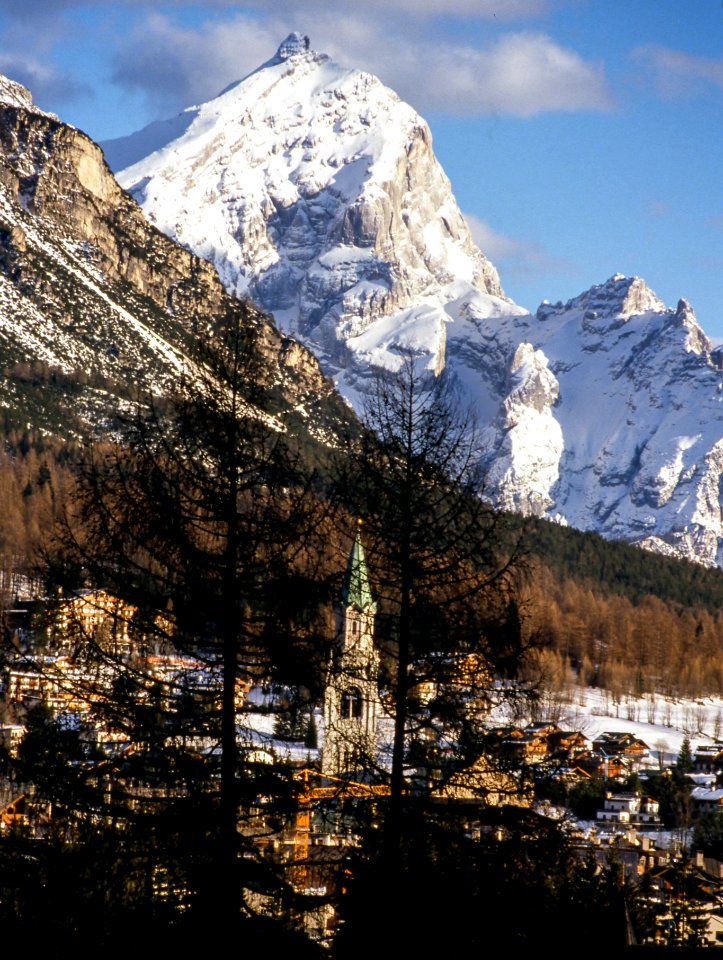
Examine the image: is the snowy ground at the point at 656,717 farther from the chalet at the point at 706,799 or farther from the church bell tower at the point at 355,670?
the church bell tower at the point at 355,670

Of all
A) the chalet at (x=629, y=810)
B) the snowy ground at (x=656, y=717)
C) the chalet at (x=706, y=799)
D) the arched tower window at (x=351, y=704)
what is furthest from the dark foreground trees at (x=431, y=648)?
the snowy ground at (x=656, y=717)

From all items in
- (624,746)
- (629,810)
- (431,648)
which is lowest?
(629,810)

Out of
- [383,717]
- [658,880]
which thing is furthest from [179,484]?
[658,880]

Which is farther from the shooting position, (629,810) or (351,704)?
(629,810)

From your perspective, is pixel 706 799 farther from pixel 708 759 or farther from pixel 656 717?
pixel 656 717

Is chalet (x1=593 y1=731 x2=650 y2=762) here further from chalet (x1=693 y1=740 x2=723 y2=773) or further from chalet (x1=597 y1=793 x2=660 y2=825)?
chalet (x1=597 y1=793 x2=660 y2=825)

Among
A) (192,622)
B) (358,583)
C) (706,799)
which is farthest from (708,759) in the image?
(192,622)

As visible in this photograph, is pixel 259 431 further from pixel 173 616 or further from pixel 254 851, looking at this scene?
pixel 254 851
